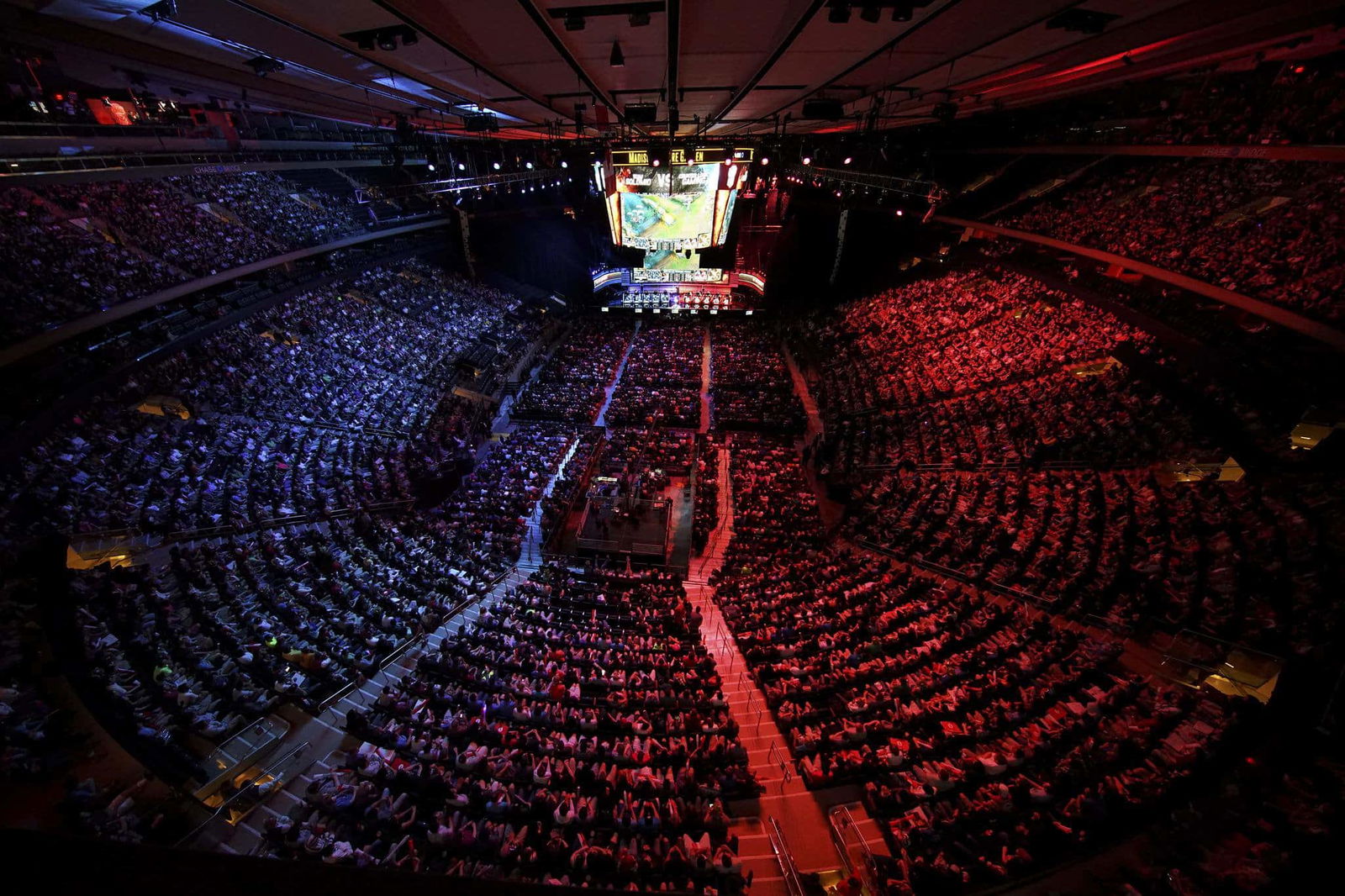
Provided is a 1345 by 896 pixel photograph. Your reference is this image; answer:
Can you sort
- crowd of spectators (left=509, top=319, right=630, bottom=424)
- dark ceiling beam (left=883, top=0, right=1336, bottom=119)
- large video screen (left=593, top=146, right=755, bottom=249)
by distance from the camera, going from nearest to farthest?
dark ceiling beam (left=883, top=0, right=1336, bottom=119)
large video screen (left=593, top=146, right=755, bottom=249)
crowd of spectators (left=509, top=319, right=630, bottom=424)

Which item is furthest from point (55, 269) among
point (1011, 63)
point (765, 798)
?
point (1011, 63)

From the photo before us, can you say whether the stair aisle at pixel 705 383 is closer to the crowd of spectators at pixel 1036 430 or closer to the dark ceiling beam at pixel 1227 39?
the crowd of spectators at pixel 1036 430

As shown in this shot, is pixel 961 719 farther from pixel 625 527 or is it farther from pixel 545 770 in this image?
pixel 625 527

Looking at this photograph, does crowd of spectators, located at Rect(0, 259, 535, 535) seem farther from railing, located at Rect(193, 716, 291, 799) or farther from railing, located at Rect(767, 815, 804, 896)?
railing, located at Rect(767, 815, 804, 896)

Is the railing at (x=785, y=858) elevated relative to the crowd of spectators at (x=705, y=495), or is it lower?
elevated

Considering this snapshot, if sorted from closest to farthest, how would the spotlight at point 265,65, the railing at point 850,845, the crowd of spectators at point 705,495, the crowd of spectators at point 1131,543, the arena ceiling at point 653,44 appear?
the arena ceiling at point 653,44 → the spotlight at point 265,65 → the railing at point 850,845 → the crowd of spectators at point 1131,543 → the crowd of spectators at point 705,495

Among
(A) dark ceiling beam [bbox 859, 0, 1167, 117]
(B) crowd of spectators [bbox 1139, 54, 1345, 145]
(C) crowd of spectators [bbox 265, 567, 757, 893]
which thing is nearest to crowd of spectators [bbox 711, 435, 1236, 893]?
(C) crowd of spectators [bbox 265, 567, 757, 893]

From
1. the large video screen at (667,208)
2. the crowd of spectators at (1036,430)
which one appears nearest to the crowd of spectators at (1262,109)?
the crowd of spectators at (1036,430)
